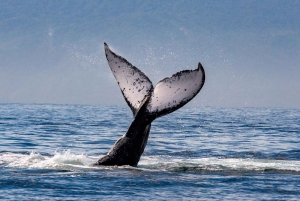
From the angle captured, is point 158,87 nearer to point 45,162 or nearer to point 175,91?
point 175,91

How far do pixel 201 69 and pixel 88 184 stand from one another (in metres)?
2.49

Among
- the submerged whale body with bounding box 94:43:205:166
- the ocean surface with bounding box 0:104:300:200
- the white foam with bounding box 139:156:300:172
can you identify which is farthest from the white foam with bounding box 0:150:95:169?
the white foam with bounding box 139:156:300:172

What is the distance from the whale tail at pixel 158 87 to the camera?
10398 millimetres

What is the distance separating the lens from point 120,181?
1023 cm

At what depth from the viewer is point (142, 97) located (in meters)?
11.2

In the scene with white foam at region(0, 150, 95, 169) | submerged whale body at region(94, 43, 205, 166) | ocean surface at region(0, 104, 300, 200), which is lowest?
ocean surface at region(0, 104, 300, 200)

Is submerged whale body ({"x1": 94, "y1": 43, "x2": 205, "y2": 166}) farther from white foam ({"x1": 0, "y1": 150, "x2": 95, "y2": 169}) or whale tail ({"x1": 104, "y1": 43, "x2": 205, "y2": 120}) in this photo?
white foam ({"x1": 0, "y1": 150, "x2": 95, "y2": 169})

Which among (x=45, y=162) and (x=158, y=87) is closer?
(x=158, y=87)

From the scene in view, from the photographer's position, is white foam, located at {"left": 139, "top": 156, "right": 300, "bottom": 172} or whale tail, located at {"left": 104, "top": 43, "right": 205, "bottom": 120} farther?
white foam, located at {"left": 139, "top": 156, "right": 300, "bottom": 172}

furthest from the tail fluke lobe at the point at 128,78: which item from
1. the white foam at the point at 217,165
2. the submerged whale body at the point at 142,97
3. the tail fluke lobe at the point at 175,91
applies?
the white foam at the point at 217,165

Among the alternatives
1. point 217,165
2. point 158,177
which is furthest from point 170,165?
point 158,177

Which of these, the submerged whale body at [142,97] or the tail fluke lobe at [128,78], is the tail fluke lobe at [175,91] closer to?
the submerged whale body at [142,97]

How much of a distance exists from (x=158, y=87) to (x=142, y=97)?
17.7 inches

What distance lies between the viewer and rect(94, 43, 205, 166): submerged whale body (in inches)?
411
